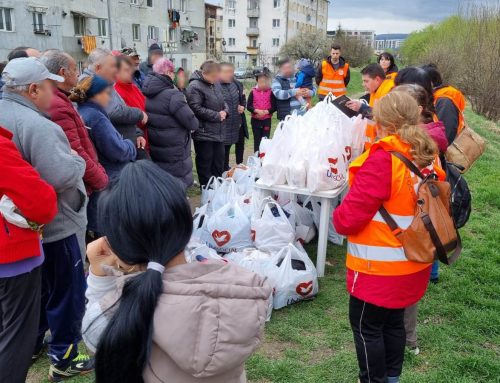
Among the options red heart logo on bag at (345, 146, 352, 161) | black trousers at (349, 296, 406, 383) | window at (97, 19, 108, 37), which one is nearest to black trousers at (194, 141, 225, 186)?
red heart logo on bag at (345, 146, 352, 161)

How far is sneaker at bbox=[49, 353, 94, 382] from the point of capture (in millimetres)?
2693

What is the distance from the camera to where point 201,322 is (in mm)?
1084

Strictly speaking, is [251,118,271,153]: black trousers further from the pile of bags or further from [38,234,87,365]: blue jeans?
[38,234,87,365]: blue jeans

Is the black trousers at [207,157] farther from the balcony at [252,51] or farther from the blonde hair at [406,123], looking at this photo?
the balcony at [252,51]

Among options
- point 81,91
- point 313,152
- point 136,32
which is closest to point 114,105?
point 81,91

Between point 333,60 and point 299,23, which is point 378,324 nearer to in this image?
point 333,60

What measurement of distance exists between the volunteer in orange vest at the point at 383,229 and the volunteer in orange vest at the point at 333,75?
22.2 feet

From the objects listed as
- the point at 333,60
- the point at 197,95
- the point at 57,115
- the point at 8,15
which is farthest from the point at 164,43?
the point at 57,115

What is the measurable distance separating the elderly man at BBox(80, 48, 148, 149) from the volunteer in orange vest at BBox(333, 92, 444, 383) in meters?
2.34

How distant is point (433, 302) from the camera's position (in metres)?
3.60

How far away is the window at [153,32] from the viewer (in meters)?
33.2

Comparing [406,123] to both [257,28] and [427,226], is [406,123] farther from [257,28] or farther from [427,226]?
[257,28]

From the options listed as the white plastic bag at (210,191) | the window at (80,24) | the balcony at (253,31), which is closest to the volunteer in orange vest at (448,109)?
the white plastic bag at (210,191)

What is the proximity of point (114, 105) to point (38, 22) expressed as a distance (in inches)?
950
